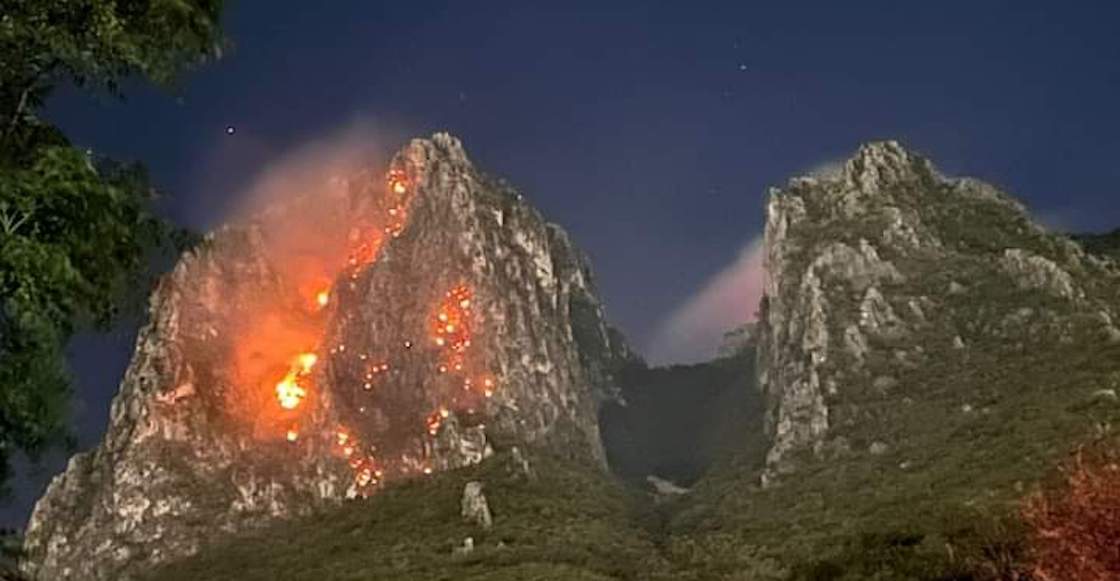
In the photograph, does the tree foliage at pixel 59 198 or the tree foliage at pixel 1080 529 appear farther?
the tree foliage at pixel 1080 529

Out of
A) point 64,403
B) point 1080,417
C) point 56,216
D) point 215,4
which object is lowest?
point 64,403

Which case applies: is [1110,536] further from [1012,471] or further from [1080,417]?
[1080,417]

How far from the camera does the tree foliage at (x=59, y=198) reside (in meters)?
18.2

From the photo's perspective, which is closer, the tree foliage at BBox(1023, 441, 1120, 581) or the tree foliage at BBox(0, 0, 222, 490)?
the tree foliage at BBox(0, 0, 222, 490)

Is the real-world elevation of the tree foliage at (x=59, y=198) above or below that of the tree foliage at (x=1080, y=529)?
above

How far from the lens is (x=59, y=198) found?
18594 mm

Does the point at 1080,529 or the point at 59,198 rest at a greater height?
the point at 59,198

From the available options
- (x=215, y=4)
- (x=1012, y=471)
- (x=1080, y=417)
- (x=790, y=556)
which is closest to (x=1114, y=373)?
(x=1080, y=417)

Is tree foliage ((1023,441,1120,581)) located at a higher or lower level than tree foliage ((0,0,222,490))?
lower

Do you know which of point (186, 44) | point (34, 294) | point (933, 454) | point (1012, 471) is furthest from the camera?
point (933, 454)

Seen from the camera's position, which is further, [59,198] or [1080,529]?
[1080,529]

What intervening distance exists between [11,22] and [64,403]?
22.5ft

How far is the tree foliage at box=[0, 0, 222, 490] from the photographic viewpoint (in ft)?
59.7

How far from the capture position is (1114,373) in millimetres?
183750
